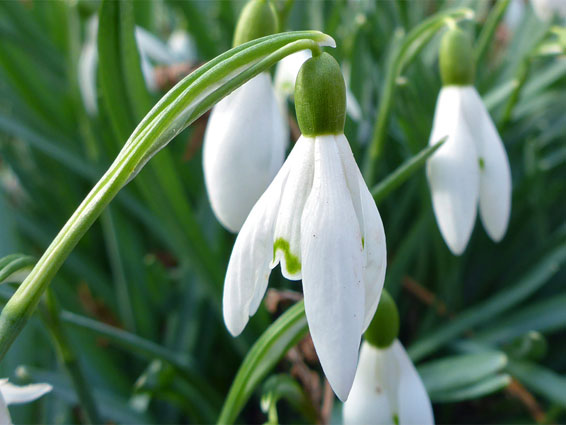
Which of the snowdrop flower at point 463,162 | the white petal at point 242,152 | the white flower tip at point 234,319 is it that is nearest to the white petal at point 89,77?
the white petal at point 242,152

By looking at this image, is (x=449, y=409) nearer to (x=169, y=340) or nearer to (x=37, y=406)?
(x=169, y=340)

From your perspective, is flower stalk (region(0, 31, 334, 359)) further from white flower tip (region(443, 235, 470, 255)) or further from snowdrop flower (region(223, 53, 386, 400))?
white flower tip (region(443, 235, 470, 255))

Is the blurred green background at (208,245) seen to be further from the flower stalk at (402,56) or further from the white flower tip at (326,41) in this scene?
the white flower tip at (326,41)

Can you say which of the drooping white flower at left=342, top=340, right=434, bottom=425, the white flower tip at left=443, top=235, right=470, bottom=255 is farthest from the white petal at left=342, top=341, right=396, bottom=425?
the white flower tip at left=443, top=235, right=470, bottom=255

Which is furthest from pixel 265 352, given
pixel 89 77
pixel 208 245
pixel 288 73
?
pixel 89 77

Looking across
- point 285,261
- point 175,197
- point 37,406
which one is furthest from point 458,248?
point 37,406

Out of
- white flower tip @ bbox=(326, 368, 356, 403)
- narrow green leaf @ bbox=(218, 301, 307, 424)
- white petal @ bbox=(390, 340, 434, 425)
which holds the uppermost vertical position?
white flower tip @ bbox=(326, 368, 356, 403)
